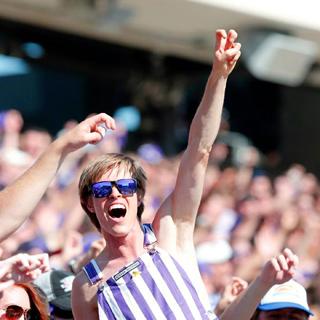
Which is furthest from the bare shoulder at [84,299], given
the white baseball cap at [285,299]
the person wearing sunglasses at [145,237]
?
the white baseball cap at [285,299]

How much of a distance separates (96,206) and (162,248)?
291 millimetres

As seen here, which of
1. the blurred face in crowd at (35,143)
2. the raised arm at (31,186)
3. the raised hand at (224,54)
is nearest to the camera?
the raised arm at (31,186)

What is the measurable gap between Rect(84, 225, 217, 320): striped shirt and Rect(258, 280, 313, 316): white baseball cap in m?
0.57

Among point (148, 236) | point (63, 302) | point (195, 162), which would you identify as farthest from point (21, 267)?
point (63, 302)

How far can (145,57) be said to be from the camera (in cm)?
1500

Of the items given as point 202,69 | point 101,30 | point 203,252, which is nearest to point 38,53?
point 101,30

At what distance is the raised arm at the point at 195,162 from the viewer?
12.7 ft

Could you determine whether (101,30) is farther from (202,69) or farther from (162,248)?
(162,248)

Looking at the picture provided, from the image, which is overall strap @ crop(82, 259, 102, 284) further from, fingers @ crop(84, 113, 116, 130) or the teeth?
fingers @ crop(84, 113, 116, 130)

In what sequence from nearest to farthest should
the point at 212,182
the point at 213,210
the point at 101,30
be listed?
the point at 213,210 < the point at 212,182 < the point at 101,30

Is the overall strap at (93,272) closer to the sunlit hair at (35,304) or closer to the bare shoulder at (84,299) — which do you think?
the bare shoulder at (84,299)

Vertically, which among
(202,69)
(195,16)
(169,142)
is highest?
(195,16)

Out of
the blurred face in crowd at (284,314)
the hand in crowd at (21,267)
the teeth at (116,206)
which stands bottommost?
the blurred face in crowd at (284,314)

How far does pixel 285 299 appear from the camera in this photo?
418cm
